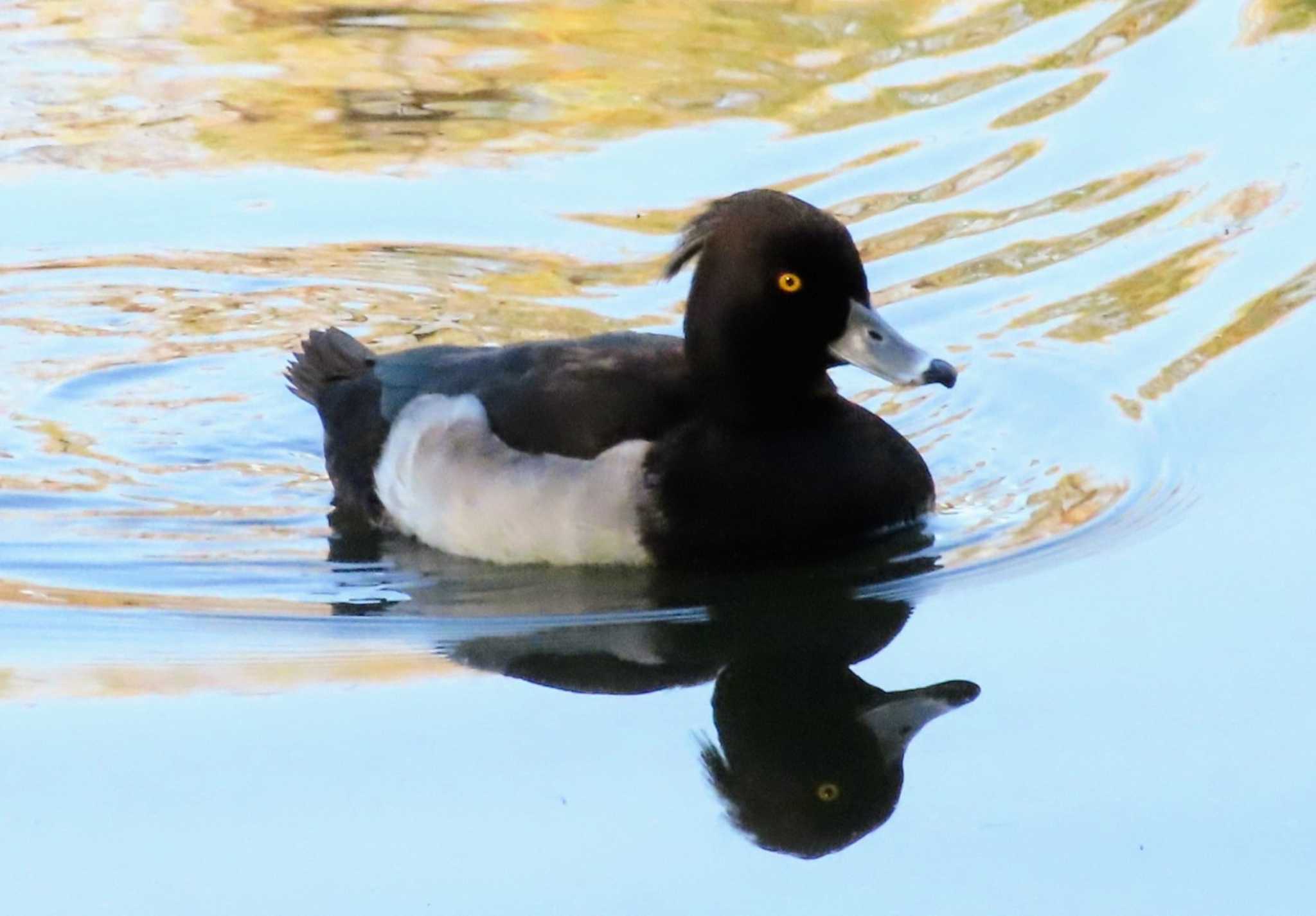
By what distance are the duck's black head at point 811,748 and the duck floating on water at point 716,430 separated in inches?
30.8

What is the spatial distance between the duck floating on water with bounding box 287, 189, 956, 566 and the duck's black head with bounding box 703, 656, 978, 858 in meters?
0.78

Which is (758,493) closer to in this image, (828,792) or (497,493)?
(497,493)

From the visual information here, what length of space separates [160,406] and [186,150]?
2.88 meters

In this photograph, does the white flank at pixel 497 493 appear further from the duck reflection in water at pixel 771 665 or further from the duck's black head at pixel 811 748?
the duck's black head at pixel 811 748

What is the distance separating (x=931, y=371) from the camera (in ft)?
21.9

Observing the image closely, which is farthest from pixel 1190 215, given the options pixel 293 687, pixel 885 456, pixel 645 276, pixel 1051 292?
pixel 293 687

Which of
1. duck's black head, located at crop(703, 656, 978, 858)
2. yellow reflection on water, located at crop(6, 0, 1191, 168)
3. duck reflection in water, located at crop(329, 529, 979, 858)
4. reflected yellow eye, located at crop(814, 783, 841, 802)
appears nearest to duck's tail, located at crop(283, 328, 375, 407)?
duck reflection in water, located at crop(329, 529, 979, 858)

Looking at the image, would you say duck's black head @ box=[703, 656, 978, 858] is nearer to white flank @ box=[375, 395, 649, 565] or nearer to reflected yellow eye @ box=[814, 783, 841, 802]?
reflected yellow eye @ box=[814, 783, 841, 802]

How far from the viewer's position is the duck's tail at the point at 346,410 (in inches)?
298

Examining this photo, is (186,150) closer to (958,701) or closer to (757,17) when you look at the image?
(757,17)

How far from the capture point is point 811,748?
5508 millimetres

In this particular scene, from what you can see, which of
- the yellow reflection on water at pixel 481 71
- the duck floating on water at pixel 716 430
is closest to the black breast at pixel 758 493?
the duck floating on water at pixel 716 430

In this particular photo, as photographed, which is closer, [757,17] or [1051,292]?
[1051,292]

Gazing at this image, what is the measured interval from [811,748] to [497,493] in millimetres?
1833
